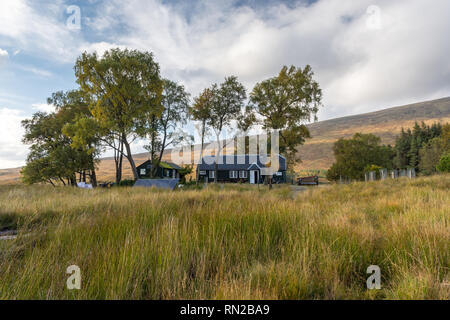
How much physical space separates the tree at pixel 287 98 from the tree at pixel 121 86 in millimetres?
11293

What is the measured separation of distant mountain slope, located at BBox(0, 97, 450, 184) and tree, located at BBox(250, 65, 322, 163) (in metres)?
76.5

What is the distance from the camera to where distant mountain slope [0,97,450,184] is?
10444 cm

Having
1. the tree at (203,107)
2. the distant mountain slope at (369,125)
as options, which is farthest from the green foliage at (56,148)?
the distant mountain slope at (369,125)

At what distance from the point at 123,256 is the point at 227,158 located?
45219mm

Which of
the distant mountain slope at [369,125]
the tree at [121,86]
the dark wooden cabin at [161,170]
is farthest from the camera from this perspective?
the distant mountain slope at [369,125]

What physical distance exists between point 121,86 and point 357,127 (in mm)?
155131

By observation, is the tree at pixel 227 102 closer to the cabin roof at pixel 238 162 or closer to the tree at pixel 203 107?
the tree at pixel 203 107

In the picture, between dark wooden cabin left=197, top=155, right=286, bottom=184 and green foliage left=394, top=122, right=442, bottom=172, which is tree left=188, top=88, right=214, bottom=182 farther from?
green foliage left=394, top=122, right=442, bottom=172

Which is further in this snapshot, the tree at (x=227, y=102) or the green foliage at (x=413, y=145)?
the green foliage at (x=413, y=145)

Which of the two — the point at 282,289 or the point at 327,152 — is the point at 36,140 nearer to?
the point at 282,289

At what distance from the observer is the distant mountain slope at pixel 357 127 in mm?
104438

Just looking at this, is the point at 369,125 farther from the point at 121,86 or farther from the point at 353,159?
the point at 121,86

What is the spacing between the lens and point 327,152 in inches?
4230

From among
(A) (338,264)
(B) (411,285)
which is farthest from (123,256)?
(B) (411,285)
